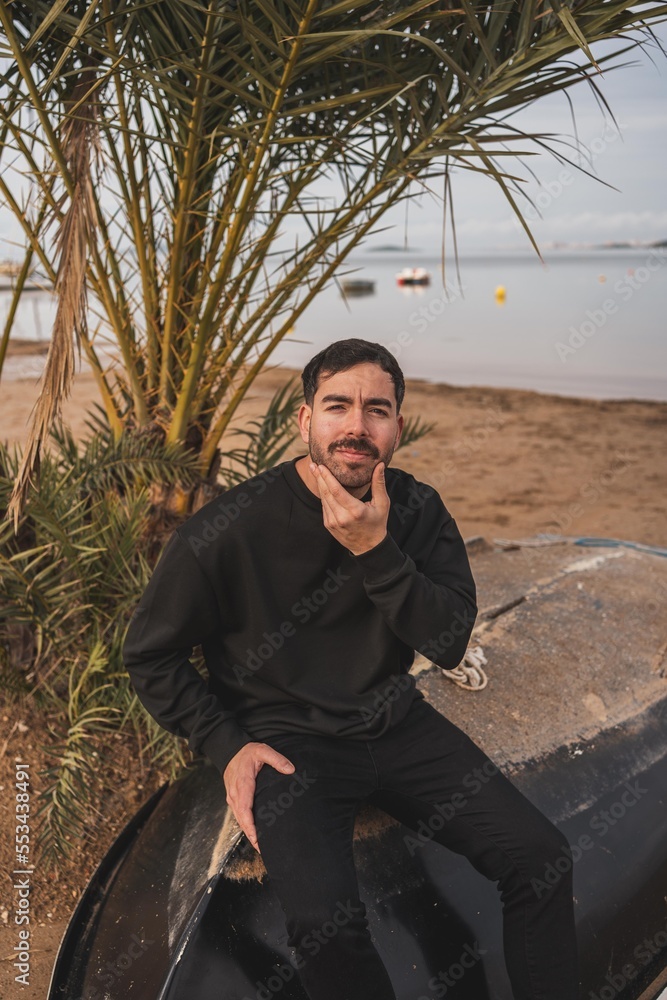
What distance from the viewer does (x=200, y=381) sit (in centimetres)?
316

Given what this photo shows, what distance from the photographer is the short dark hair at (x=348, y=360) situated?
219 centimetres

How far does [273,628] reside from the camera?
2.16m

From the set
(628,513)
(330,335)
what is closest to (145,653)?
(628,513)

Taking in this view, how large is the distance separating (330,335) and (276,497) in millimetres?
19956

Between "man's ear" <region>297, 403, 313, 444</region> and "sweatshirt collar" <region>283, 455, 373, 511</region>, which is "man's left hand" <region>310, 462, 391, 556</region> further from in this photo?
"man's ear" <region>297, 403, 313, 444</region>

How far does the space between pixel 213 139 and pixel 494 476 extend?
22.0 ft

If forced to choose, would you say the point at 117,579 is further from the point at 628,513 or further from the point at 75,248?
the point at 628,513

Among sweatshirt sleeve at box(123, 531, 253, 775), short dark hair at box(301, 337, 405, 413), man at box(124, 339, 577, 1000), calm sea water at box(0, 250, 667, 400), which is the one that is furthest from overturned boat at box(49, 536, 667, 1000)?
calm sea water at box(0, 250, 667, 400)

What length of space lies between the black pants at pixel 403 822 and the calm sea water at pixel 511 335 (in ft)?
25.2

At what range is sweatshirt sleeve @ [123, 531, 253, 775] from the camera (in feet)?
6.84

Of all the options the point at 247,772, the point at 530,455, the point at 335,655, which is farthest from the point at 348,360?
the point at 530,455

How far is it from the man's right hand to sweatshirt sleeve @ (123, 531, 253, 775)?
1.5 inches

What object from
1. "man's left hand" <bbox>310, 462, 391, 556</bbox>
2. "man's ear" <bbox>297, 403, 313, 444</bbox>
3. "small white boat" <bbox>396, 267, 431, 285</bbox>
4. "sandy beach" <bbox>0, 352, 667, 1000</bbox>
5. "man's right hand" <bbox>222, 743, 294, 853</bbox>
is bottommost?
"sandy beach" <bbox>0, 352, 667, 1000</bbox>

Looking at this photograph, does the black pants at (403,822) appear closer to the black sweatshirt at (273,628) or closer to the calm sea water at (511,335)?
the black sweatshirt at (273,628)
